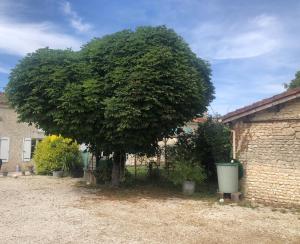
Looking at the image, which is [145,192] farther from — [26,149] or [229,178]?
[26,149]

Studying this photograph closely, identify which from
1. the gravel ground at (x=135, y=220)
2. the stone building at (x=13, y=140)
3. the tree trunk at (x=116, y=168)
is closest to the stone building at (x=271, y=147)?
the gravel ground at (x=135, y=220)

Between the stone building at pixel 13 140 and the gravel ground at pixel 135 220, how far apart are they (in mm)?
10904

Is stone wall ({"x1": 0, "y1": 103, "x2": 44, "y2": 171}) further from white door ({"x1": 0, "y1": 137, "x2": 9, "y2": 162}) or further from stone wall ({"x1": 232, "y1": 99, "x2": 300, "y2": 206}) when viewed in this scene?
stone wall ({"x1": 232, "y1": 99, "x2": 300, "y2": 206})

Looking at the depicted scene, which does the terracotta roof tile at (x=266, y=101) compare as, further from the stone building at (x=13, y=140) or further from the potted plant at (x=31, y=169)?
the stone building at (x=13, y=140)

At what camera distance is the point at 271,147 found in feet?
35.7

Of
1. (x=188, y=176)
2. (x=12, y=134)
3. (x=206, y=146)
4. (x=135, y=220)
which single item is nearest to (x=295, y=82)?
(x=206, y=146)

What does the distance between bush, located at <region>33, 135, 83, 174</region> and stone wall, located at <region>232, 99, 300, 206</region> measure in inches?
441

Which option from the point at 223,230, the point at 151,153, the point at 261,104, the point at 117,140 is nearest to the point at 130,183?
the point at 151,153

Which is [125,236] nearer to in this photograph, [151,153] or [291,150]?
[291,150]

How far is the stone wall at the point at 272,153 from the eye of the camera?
1039 centimetres

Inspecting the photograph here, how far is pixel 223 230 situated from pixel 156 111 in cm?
495

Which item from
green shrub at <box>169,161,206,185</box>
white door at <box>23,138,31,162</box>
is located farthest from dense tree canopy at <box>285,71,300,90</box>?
white door at <box>23,138,31,162</box>

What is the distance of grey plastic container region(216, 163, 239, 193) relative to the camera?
11438mm

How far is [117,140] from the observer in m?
12.5
